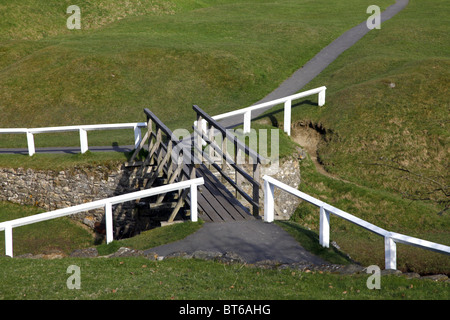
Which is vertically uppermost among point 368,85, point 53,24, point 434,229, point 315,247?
point 53,24

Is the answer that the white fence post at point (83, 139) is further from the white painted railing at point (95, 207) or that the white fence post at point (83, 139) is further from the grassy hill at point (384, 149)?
the grassy hill at point (384, 149)

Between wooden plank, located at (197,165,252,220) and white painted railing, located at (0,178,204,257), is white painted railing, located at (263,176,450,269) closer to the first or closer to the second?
wooden plank, located at (197,165,252,220)

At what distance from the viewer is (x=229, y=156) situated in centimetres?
1380

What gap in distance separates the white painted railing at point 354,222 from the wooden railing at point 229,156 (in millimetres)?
667

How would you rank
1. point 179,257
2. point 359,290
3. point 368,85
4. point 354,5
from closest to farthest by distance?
point 359,290 → point 179,257 → point 368,85 → point 354,5

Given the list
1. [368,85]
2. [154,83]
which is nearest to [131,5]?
[154,83]

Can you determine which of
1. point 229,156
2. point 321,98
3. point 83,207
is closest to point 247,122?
point 229,156

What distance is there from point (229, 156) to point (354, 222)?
20.1 feet

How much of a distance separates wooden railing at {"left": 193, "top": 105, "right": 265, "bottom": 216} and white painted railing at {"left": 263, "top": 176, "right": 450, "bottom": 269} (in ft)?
2.19

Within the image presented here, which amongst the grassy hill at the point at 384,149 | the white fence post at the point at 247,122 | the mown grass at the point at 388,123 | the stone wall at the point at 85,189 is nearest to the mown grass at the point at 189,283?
the grassy hill at the point at 384,149

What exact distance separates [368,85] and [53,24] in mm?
29980

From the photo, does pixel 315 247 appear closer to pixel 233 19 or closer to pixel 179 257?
pixel 179 257

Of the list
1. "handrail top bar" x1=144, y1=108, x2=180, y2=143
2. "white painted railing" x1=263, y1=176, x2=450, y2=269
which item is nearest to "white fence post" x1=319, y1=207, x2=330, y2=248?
"white painted railing" x1=263, y1=176, x2=450, y2=269

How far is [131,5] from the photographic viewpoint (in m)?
48.6
